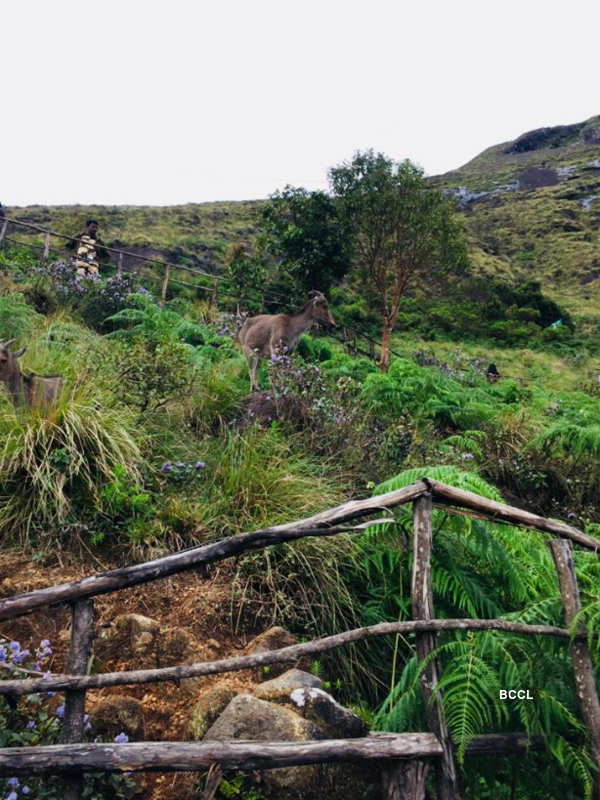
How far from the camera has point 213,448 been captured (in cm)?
543

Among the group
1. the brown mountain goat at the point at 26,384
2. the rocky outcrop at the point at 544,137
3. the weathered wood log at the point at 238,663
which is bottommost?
the weathered wood log at the point at 238,663

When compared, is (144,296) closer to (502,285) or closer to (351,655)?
(351,655)

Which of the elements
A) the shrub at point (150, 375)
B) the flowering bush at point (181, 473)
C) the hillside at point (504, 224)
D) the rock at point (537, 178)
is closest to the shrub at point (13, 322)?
the shrub at point (150, 375)

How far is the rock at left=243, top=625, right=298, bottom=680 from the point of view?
3.03 metres

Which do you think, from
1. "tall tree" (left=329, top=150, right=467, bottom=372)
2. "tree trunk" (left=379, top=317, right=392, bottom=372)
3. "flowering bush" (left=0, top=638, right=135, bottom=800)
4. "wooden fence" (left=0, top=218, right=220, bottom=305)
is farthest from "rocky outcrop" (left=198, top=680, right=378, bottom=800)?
"tall tree" (left=329, top=150, right=467, bottom=372)

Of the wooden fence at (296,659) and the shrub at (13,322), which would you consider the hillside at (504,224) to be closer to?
the shrub at (13,322)

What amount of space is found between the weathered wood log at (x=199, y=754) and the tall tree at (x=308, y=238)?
22.3 m

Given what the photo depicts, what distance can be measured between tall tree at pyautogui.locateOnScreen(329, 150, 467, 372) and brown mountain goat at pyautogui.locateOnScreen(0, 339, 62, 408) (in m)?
16.3

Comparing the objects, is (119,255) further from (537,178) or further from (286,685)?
(537,178)

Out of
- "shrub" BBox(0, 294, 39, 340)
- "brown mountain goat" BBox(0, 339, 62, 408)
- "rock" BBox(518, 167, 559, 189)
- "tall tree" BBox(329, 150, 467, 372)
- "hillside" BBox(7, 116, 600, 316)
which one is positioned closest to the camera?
"brown mountain goat" BBox(0, 339, 62, 408)

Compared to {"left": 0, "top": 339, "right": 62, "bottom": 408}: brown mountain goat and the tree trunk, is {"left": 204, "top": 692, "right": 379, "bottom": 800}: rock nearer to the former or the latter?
{"left": 0, "top": 339, "right": 62, "bottom": 408}: brown mountain goat

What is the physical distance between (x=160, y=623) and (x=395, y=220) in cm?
2003

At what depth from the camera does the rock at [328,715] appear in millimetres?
2338

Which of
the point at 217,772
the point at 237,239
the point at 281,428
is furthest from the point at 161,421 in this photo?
the point at 237,239
